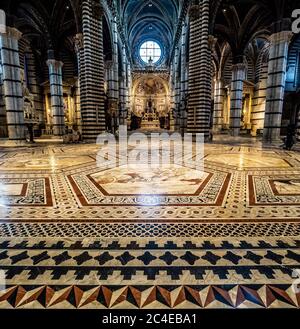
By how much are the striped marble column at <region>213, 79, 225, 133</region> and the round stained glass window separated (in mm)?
22511

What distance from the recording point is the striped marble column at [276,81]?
11.5 m

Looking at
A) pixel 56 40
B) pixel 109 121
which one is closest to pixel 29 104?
pixel 56 40

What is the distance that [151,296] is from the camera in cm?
→ 141

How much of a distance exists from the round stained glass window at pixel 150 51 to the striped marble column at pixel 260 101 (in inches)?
1010

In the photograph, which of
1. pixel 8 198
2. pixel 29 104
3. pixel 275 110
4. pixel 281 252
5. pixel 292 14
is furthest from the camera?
pixel 29 104

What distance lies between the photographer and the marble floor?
1.42 meters

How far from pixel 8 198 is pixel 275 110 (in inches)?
529

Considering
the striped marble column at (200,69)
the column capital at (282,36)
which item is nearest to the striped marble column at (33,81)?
the striped marble column at (200,69)

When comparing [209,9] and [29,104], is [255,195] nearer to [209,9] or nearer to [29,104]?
[209,9]

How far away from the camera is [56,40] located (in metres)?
15.8

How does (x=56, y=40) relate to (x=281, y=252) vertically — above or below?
above

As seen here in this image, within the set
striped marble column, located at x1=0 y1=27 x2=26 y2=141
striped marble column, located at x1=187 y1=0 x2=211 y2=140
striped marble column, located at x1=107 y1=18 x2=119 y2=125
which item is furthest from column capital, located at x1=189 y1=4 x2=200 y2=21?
striped marble column, located at x1=0 y1=27 x2=26 y2=141

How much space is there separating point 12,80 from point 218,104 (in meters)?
19.3

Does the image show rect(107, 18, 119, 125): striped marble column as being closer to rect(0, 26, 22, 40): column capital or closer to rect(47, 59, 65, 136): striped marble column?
rect(47, 59, 65, 136): striped marble column
